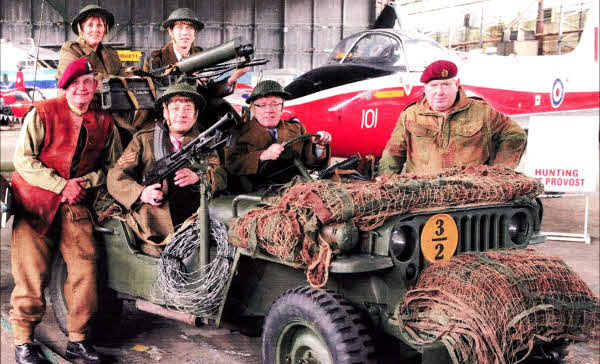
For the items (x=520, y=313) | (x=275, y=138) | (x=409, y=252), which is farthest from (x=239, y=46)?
(x=520, y=313)

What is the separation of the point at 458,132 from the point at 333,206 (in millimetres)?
1702

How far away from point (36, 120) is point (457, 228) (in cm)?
259

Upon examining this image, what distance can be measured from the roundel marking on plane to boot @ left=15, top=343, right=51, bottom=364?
8.88 meters

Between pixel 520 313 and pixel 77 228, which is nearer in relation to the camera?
pixel 520 313

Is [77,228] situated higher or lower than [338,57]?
lower

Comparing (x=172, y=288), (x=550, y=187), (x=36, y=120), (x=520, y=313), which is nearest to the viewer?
(x=520, y=313)

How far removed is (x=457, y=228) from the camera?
10.4 ft

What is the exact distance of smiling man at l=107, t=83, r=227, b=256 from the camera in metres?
3.92

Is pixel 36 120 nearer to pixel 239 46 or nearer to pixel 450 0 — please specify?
pixel 239 46

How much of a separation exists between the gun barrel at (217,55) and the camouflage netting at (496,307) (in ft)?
6.97

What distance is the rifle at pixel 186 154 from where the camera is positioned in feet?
11.4

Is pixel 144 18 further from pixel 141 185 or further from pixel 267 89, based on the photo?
pixel 141 185

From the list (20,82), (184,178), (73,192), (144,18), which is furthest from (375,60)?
(20,82)

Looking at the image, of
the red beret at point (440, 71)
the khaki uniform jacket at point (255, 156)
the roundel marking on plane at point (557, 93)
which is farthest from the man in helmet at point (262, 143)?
the roundel marking on plane at point (557, 93)
